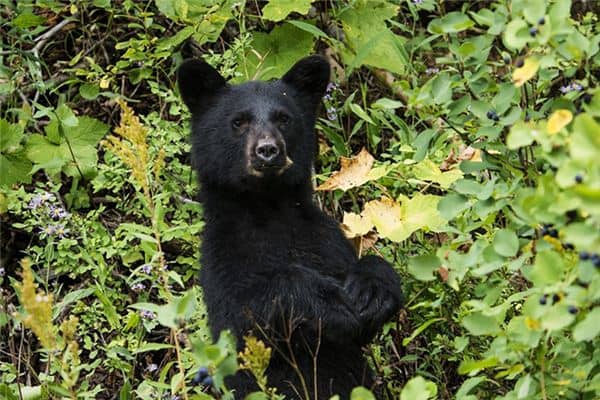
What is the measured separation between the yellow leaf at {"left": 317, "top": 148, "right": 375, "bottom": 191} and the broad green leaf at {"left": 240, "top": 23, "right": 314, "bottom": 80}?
3.39 ft

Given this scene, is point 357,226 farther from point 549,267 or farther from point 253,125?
point 549,267

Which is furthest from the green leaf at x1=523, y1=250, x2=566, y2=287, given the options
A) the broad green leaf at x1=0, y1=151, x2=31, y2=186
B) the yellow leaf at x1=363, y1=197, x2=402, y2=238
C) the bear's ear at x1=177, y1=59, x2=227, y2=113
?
the broad green leaf at x1=0, y1=151, x2=31, y2=186

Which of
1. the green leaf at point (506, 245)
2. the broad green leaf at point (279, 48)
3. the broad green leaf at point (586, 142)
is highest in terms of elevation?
the broad green leaf at point (586, 142)

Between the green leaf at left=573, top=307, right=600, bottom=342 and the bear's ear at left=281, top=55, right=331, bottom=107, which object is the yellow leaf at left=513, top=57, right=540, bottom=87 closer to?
the green leaf at left=573, top=307, right=600, bottom=342

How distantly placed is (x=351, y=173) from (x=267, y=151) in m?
0.93

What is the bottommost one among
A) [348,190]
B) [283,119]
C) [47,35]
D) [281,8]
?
[348,190]

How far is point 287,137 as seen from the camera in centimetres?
539

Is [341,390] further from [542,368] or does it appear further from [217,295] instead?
[542,368]

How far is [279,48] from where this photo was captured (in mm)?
6953

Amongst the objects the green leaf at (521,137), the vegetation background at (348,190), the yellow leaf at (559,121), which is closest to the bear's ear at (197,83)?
the vegetation background at (348,190)

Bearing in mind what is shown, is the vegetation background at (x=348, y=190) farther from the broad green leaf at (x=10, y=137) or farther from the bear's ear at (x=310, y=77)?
the bear's ear at (x=310, y=77)

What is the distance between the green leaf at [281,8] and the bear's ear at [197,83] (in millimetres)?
1193

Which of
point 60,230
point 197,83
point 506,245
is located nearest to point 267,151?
point 197,83

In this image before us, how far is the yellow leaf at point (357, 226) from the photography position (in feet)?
18.6
